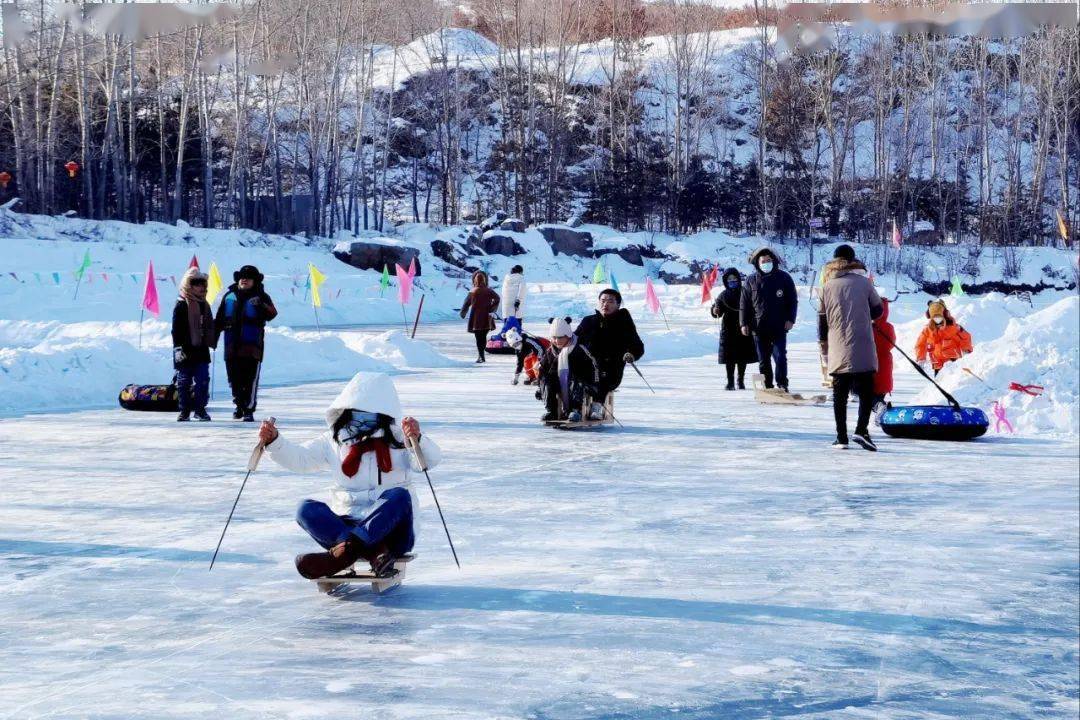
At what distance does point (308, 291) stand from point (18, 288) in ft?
24.8

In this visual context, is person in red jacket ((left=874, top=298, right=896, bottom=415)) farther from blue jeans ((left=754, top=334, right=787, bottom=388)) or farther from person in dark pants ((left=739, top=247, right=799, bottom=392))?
blue jeans ((left=754, top=334, right=787, bottom=388))

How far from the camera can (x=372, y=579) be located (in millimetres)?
4945

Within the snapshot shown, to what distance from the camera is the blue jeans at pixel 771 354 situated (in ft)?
44.1

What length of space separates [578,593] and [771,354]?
8958mm

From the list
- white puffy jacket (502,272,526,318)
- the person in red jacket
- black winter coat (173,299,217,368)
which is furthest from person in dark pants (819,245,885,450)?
white puffy jacket (502,272,526,318)

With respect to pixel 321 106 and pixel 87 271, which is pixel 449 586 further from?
pixel 321 106

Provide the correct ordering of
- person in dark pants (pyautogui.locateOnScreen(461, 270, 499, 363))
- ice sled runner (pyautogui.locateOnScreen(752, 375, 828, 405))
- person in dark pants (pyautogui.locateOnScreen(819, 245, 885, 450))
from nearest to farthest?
person in dark pants (pyautogui.locateOnScreen(819, 245, 885, 450)) < ice sled runner (pyautogui.locateOnScreen(752, 375, 828, 405)) < person in dark pants (pyautogui.locateOnScreen(461, 270, 499, 363))

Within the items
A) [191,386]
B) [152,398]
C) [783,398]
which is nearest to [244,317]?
[191,386]

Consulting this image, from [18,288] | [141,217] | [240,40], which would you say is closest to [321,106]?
[240,40]

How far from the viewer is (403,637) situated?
446 centimetres

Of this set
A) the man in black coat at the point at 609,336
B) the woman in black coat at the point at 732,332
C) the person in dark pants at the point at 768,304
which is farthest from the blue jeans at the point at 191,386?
the woman in black coat at the point at 732,332

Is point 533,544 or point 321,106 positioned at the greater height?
point 321,106

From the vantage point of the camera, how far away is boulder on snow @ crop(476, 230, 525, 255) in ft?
154

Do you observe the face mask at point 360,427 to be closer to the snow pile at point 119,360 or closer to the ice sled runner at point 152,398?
the ice sled runner at point 152,398
